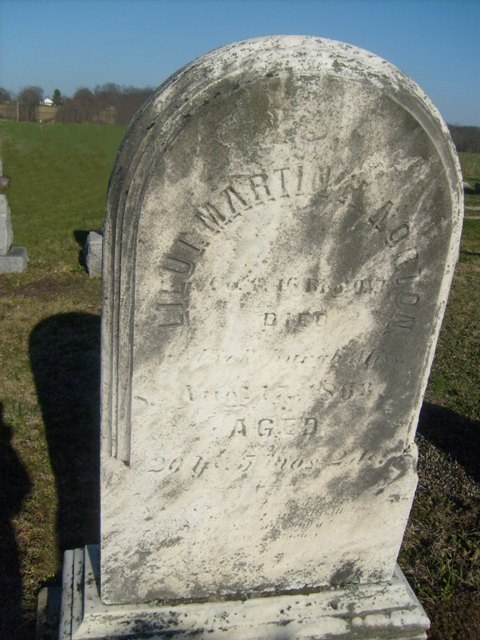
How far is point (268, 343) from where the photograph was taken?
228cm

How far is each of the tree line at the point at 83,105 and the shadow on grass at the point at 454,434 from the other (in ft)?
25.8

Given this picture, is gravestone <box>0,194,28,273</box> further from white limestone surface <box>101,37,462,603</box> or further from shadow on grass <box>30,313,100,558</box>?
white limestone surface <box>101,37,462,603</box>

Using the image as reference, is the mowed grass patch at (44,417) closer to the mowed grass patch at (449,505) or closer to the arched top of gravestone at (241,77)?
the mowed grass patch at (449,505)

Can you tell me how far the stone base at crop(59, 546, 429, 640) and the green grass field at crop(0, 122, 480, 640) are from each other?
0.48m

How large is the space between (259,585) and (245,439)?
2.56ft

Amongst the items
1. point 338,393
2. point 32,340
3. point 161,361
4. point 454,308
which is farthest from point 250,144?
point 454,308

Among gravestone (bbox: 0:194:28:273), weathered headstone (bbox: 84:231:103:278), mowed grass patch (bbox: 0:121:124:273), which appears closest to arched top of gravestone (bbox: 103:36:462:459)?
weathered headstone (bbox: 84:231:103:278)

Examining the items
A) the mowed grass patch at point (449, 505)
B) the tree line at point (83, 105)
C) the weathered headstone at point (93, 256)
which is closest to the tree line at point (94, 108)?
the tree line at point (83, 105)

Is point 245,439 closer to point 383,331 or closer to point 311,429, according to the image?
point 311,429

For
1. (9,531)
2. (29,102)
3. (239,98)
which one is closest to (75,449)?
(9,531)

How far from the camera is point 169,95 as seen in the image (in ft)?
6.14

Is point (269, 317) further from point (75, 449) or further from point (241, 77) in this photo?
point (75, 449)

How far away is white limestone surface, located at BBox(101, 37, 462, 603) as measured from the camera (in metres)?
1.91

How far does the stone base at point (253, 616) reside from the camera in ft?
8.35
